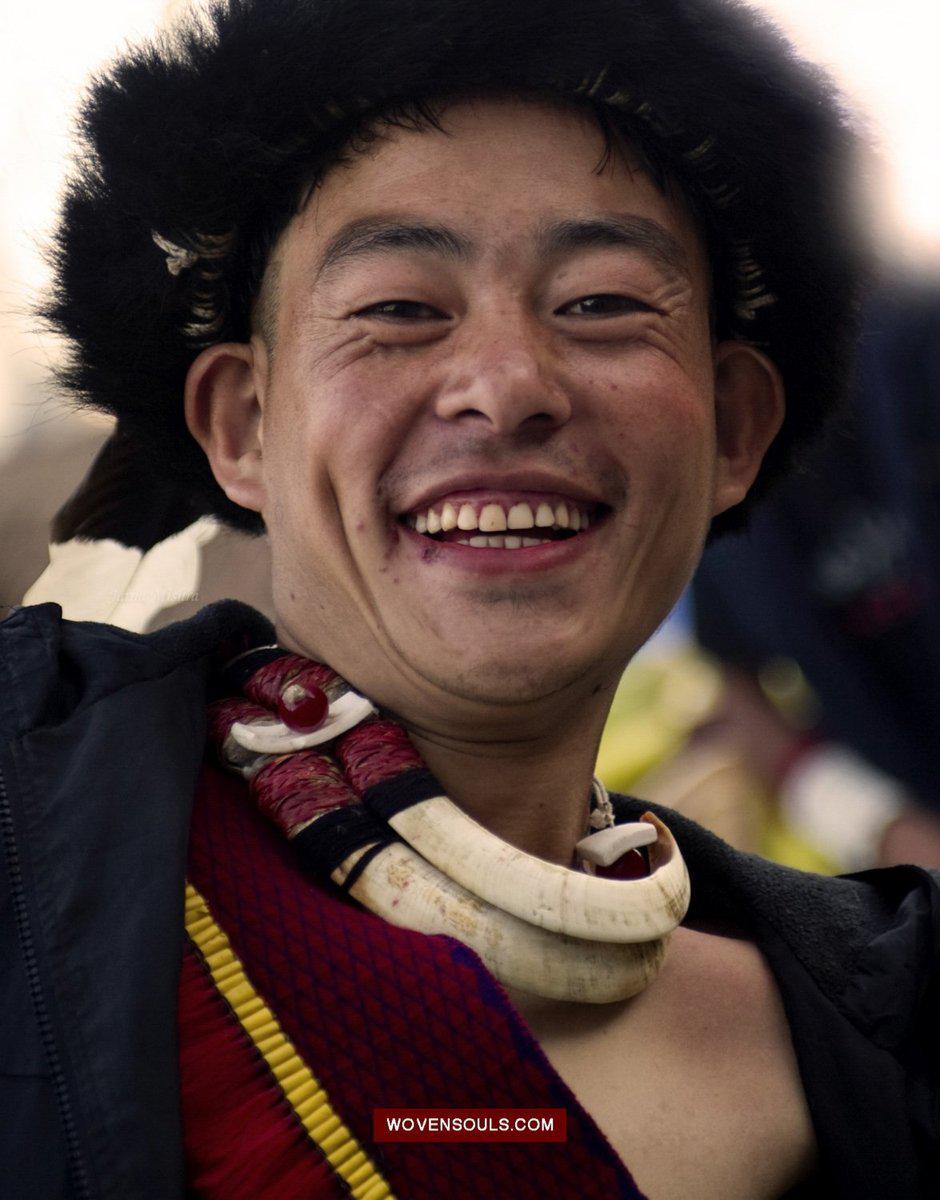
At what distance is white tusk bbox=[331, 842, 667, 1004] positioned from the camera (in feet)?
4.04

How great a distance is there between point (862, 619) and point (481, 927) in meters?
Answer: 1.55

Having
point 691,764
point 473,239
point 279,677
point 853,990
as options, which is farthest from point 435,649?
point 691,764

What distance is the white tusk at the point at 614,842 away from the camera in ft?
4.77

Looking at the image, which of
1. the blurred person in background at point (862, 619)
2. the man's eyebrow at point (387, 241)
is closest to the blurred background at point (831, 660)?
the blurred person in background at point (862, 619)

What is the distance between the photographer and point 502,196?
1369mm

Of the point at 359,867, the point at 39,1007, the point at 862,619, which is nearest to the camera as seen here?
the point at 39,1007

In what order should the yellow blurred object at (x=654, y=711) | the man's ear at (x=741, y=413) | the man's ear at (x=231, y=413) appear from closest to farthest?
the man's ear at (x=231, y=413) → the man's ear at (x=741, y=413) → the yellow blurred object at (x=654, y=711)

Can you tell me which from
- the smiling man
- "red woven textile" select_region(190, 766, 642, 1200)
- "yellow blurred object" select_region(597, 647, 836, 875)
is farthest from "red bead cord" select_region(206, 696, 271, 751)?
"yellow blurred object" select_region(597, 647, 836, 875)

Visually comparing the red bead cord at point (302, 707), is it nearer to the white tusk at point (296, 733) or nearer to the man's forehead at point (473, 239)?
the white tusk at point (296, 733)

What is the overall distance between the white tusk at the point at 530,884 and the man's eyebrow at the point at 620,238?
57 centimetres

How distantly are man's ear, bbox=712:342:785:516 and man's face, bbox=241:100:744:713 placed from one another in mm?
222

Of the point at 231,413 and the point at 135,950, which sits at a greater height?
the point at 231,413

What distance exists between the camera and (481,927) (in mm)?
1234

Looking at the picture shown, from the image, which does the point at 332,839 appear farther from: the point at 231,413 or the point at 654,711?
the point at 654,711
